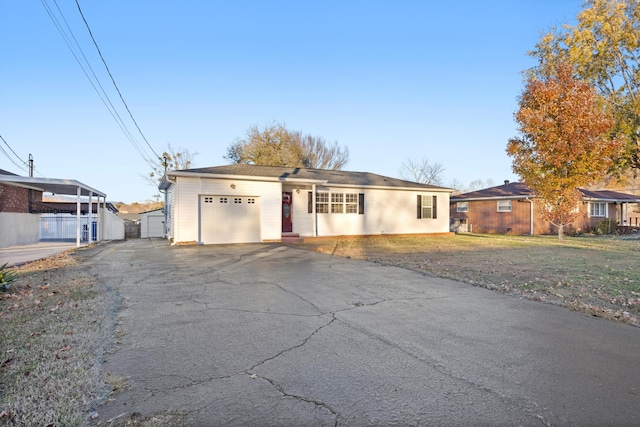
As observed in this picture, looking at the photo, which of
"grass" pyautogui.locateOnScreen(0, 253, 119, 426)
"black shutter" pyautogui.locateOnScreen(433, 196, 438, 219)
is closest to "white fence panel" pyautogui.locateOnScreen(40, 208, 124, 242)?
"grass" pyautogui.locateOnScreen(0, 253, 119, 426)

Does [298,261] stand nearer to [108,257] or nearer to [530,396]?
[108,257]

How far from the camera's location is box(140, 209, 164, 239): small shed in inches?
966

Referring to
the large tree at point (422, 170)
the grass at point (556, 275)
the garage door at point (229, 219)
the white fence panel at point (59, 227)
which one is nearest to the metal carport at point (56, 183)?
the white fence panel at point (59, 227)

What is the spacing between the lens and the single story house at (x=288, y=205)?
14344mm

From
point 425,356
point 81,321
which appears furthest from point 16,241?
point 425,356

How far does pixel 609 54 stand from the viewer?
56.6 ft

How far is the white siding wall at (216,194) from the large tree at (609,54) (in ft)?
47.7

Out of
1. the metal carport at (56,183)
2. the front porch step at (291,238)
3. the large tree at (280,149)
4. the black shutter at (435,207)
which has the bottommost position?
the front porch step at (291,238)

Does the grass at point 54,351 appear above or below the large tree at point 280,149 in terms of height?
below

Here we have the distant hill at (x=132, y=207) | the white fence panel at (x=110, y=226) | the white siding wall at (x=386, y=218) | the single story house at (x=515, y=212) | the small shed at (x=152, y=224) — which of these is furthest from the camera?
the distant hill at (x=132, y=207)

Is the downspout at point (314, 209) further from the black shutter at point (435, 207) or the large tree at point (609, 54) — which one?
the large tree at point (609, 54)

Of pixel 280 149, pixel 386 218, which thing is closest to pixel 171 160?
pixel 280 149

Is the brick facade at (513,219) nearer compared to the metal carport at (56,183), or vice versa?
the metal carport at (56,183)

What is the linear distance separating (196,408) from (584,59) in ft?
71.4
